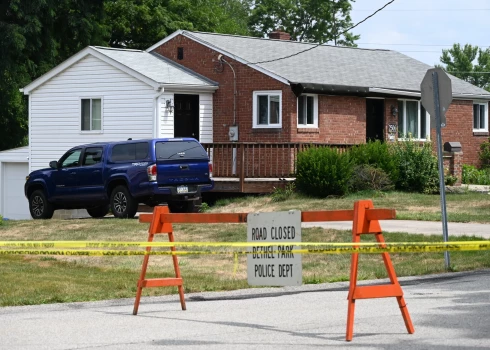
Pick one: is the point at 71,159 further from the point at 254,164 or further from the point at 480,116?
the point at 480,116

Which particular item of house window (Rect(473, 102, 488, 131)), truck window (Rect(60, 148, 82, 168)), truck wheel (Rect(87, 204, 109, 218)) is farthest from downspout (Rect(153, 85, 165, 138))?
house window (Rect(473, 102, 488, 131))

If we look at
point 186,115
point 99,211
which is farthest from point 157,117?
point 99,211

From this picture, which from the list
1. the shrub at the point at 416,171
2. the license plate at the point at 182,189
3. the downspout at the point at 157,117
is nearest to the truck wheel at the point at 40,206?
the license plate at the point at 182,189

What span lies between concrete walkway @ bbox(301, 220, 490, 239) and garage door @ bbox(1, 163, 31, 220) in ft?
66.5

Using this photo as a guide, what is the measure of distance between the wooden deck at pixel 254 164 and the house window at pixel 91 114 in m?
5.69

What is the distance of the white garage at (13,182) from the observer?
39.7m

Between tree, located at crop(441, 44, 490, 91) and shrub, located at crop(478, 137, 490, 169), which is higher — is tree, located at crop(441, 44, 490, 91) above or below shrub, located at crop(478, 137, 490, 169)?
above

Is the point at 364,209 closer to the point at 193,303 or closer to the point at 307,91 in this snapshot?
the point at 193,303

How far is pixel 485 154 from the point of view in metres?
39.9

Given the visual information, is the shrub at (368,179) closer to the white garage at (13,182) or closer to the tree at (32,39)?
the white garage at (13,182)

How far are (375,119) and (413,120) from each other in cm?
177

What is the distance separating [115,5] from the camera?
166ft

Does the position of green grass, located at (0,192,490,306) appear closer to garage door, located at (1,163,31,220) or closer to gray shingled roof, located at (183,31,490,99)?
gray shingled roof, located at (183,31,490,99)

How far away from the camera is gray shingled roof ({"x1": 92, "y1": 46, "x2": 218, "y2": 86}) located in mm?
33438
